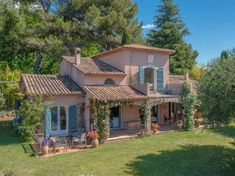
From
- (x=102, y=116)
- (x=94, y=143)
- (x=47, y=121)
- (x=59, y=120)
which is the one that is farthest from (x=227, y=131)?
(x=47, y=121)

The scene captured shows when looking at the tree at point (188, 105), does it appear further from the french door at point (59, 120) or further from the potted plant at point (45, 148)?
the potted plant at point (45, 148)


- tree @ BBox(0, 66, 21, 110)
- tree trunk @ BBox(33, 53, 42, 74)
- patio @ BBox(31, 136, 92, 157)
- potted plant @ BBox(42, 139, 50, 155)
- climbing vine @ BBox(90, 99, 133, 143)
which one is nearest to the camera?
potted plant @ BBox(42, 139, 50, 155)

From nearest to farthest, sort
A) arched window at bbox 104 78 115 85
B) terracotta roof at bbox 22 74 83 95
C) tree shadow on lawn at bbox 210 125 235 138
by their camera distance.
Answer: terracotta roof at bbox 22 74 83 95, tree shadow on lawn at bbox 210 125 235 138, arched window at bbox 104 78 115 85

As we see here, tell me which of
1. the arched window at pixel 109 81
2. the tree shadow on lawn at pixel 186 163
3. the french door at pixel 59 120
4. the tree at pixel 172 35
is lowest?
the tree shadow on lawn at pixel 186 163

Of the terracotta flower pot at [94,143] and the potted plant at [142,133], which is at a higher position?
the potted plant at [142,133]

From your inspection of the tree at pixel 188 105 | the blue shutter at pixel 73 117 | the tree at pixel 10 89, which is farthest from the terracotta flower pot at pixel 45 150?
the tree at pixel 10 89

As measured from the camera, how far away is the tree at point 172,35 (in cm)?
5388

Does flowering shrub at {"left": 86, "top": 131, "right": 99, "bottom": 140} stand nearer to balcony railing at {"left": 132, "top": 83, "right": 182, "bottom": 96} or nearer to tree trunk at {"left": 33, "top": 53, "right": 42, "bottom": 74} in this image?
balcony railing at {"left": 132, "top": 83, "right": 182, "bottom": 96}

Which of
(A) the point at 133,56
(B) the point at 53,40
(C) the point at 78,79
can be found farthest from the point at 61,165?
(B) the point at 53,40

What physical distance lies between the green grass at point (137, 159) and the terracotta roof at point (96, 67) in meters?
7.77

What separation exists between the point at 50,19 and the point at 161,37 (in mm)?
22893

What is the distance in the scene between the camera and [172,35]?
180 feet

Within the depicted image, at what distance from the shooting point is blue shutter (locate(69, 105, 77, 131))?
25031mm

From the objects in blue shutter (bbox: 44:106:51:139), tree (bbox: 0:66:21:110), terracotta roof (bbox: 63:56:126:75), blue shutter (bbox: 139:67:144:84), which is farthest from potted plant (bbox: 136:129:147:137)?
tree (bbox: 0:66:21:110)
